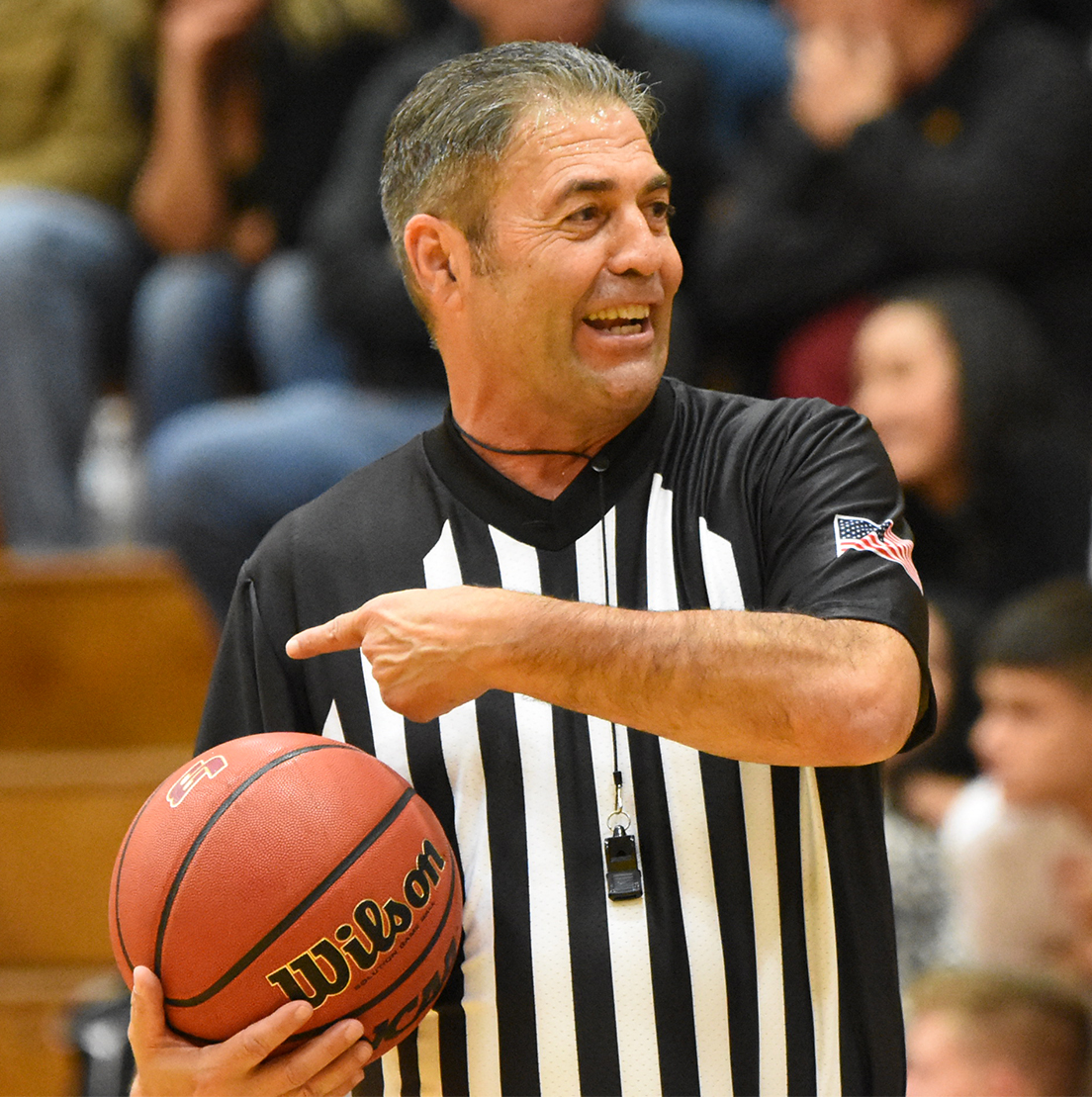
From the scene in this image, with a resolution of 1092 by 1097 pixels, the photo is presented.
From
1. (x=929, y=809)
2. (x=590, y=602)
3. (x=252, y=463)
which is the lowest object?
(x=929, y=809)

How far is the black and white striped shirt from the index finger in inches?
8.4

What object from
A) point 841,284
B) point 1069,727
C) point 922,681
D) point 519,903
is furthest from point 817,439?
point 841,284

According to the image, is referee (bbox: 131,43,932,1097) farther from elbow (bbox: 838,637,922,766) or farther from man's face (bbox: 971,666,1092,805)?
man's face (bbox: 971,666,1092,805)

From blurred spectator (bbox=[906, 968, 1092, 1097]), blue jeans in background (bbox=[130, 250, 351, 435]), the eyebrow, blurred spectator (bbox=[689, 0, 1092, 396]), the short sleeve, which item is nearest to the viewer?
the short sleeve

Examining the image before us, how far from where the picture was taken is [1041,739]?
3396 millimetres

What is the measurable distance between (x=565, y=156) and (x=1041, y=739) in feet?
6.66

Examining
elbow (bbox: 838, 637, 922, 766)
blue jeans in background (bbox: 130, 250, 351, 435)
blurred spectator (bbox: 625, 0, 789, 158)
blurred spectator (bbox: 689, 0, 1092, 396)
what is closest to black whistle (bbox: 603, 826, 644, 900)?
elbow (bbox: 838, 637, 922, 766)

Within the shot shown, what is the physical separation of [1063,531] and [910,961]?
107 cm

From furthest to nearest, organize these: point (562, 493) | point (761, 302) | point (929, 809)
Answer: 1. point (761, 302)
2. point (929, 809)
3. point (562, 493)

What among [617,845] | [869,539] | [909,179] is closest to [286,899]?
[617,845]

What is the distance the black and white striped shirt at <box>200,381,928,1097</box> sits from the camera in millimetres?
1865

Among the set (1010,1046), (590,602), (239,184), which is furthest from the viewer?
(239,184)

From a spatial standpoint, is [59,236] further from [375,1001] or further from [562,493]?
[375,1001]

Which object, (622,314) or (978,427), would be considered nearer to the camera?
(622,314)
